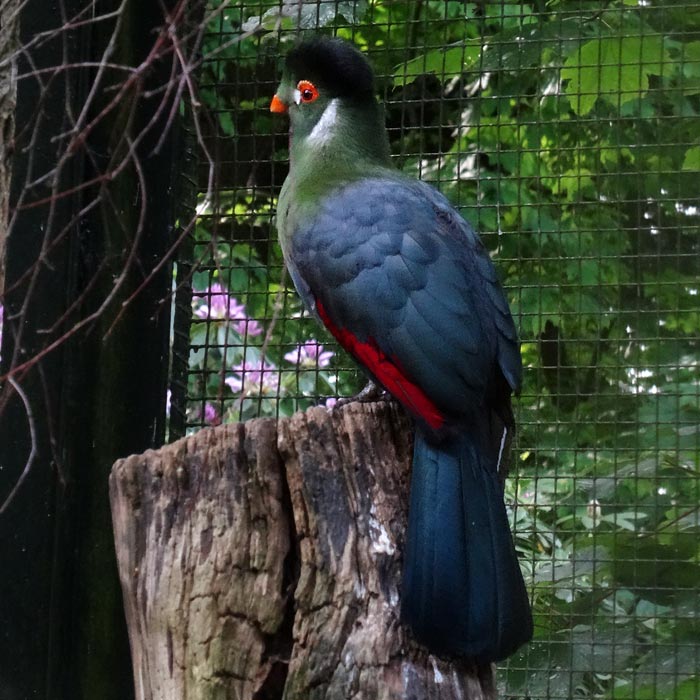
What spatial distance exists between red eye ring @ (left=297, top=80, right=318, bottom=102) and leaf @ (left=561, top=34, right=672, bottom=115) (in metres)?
0.69

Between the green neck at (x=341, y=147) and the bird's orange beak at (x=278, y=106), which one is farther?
A: the bird's orange beak at (x=278, y=106)

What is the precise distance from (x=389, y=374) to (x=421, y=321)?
0.11 metres

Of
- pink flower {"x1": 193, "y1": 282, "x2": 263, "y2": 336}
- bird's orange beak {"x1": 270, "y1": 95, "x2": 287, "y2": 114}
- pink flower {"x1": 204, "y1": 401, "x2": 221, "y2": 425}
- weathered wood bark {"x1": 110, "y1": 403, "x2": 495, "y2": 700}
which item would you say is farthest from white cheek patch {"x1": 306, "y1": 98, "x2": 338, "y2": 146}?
weathered wood bark {"x1": 110, "y1": 403, "x2": 495, "y2": 700}

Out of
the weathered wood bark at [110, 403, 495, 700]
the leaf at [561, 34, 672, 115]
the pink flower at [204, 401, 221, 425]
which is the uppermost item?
the leaf at [561, 34, 672, 115]

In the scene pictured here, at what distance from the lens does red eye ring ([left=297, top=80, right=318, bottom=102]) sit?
2.56 meters

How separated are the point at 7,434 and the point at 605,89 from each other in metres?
1.74

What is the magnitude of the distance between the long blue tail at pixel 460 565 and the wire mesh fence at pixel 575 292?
39.0 inches

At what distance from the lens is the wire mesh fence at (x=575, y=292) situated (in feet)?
8.74

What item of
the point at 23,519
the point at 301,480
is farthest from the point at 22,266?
the point at 301,480

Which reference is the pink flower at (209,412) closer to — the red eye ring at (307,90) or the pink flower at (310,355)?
the pink flower at (310,355)

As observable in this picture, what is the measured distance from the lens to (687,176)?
2828mm

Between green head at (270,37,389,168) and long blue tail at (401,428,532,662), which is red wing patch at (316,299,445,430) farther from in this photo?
green head at (270,37,389,168)

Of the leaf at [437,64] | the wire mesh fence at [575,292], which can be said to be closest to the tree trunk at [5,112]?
the wire mesh fence at [575,292]

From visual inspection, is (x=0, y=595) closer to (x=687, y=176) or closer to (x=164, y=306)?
(x=164, y=306)
